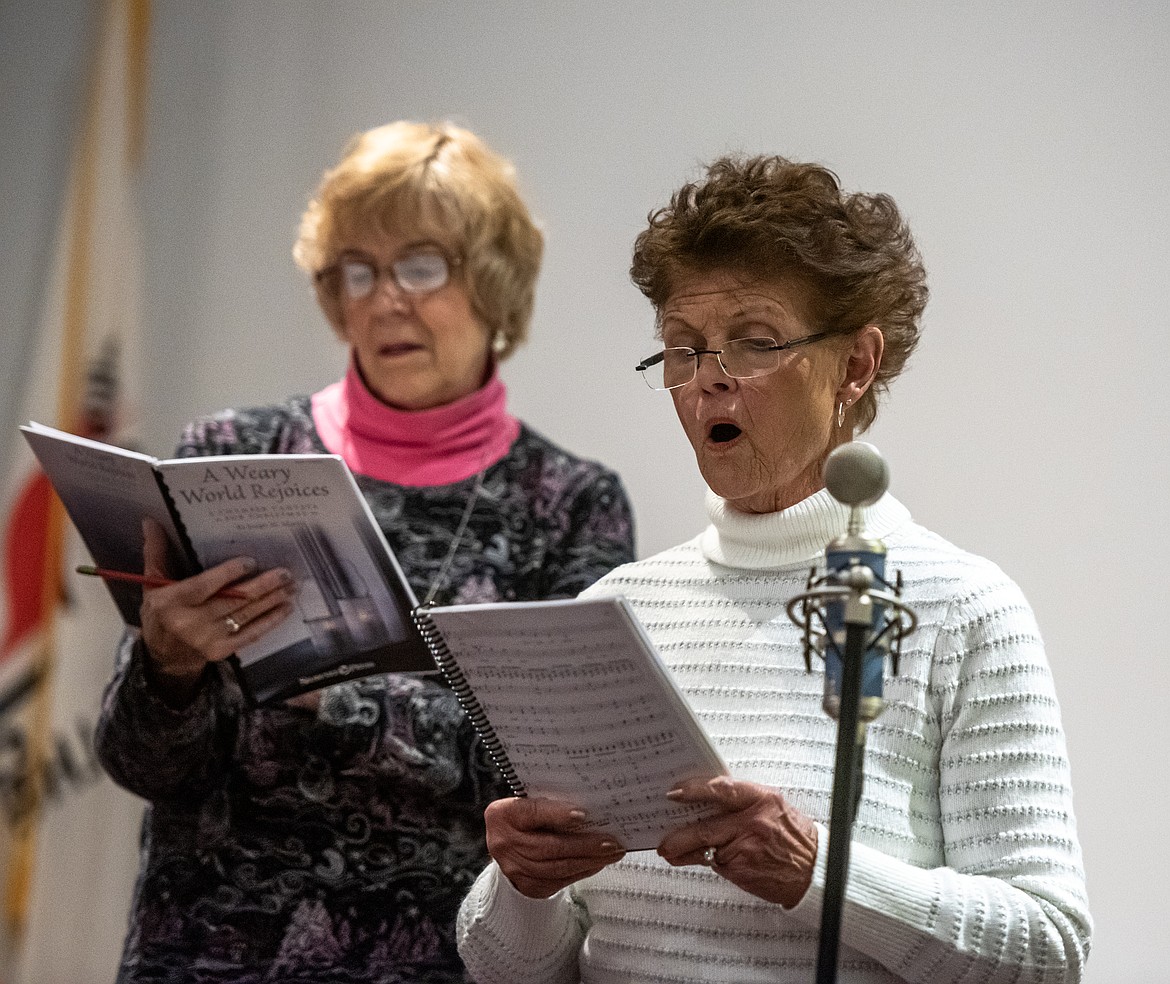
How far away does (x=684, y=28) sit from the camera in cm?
274

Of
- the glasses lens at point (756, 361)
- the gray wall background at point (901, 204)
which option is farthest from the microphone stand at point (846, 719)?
the gray wall background at point (901, 204)

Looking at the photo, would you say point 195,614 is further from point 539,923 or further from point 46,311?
point 46,311

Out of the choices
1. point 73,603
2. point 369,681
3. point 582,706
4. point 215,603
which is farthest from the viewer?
point 73,603

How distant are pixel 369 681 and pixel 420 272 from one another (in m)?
0.66

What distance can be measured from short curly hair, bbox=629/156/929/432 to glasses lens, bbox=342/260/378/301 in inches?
29.8

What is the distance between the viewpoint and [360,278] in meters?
2.31

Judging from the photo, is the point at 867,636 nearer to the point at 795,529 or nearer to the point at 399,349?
the point at 795,529

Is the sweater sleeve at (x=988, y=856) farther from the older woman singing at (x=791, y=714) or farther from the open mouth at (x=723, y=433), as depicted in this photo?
the open mouth at (x=723, y=433)

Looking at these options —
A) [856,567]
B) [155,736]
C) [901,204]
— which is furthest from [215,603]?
[901,204]

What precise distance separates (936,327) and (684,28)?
748 millimetres

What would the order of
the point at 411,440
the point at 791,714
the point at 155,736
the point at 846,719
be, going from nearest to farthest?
the point at 846,719
the point at 791,714
the point at 155,736
the point at 411,440

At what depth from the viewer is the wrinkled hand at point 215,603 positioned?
175 cm

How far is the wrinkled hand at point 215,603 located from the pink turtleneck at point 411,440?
0.50 meters

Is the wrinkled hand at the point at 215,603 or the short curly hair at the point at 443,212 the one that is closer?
the wrinkled hand at the point at 215,603
